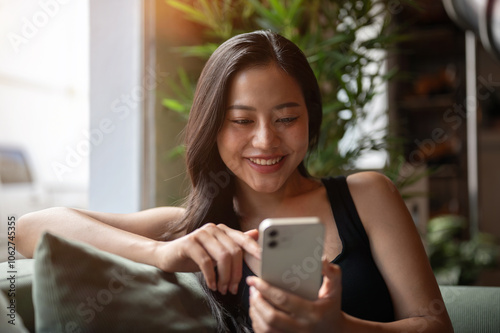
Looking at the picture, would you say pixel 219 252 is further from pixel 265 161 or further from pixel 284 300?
pixel 265 161

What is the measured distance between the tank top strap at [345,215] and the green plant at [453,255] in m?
1.70

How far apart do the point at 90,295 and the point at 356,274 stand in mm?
602

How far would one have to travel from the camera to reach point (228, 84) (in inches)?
46.3

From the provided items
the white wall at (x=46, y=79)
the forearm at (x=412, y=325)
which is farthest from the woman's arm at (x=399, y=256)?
the white wall at (x=46, y=79)

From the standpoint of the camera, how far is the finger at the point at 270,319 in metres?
0.78

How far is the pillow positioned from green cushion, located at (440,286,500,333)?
791mm

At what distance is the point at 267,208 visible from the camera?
1.33 metres

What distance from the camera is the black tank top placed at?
44.8 inches

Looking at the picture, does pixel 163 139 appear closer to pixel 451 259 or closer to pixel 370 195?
pixel 370 195

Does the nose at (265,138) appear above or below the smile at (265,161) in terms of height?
above

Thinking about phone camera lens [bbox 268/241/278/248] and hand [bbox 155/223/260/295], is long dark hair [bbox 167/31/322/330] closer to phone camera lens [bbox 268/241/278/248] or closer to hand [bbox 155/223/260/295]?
hand [bbox 155/223/260/295]

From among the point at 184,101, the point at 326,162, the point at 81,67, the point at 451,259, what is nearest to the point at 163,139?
the point at 184,101

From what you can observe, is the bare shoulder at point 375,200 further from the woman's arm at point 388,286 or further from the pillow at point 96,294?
the pillow at point 96,294

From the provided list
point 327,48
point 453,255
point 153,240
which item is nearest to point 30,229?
point 153,240
